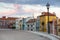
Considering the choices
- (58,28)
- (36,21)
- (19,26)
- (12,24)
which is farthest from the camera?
(12,24)

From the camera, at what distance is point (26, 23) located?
8581 centimetres

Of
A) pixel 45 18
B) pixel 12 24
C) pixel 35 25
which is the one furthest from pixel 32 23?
pixel 12 24

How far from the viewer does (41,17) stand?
235ft

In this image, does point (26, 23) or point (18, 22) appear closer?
point (26, 23)

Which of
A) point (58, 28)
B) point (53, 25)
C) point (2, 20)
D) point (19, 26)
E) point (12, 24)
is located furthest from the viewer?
point (2, 20)

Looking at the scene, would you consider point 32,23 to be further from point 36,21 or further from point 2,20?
point 2,20

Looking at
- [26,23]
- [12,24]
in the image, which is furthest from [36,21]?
[12,24]

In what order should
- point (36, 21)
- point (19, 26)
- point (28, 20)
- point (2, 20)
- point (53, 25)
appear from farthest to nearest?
point (2, 20) < point (19, 26) < point (28, 20) < point (36, 21) < point (53, 25)

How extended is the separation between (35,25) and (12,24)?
25501 mm

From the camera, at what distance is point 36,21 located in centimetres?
7469

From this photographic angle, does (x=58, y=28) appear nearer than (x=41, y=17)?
Yes

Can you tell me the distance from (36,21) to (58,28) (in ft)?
111

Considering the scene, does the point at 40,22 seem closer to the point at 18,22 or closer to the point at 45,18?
the point at 45,18

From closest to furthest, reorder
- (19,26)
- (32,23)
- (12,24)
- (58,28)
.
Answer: (58,28) < (32,23) < (19,26) < (12,24)
